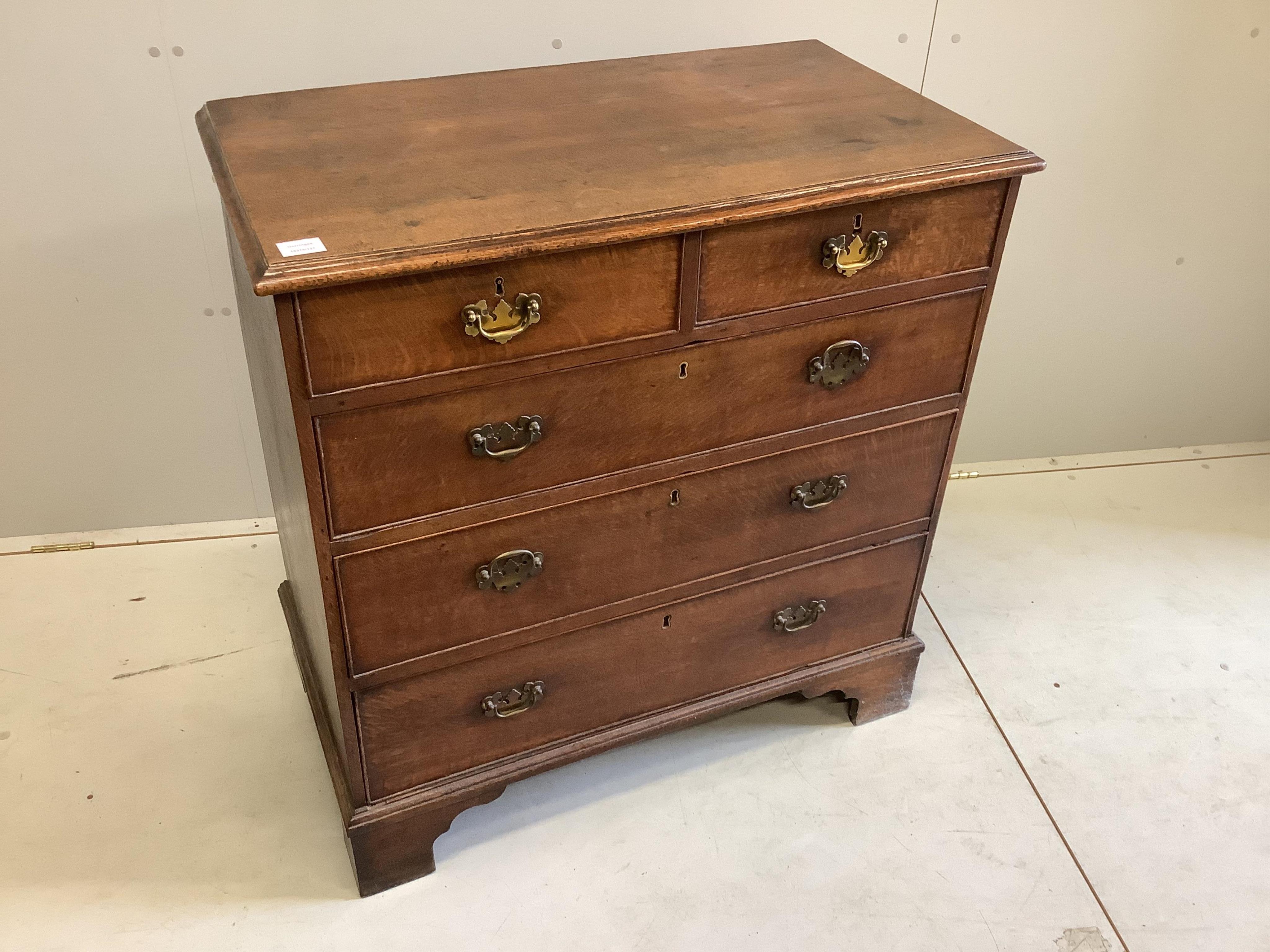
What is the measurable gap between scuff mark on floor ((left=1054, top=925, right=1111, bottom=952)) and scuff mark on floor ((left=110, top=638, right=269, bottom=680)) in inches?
57.9

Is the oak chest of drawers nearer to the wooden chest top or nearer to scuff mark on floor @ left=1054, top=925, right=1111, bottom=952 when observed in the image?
the wooden chest top

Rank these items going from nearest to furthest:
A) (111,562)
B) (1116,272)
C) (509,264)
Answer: (509,264), (111,562), (1116,272)

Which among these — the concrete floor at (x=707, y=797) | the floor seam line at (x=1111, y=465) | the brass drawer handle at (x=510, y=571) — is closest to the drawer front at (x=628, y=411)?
the brass drawer handle at (x=510, y=571)

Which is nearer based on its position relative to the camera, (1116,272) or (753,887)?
(753,887)

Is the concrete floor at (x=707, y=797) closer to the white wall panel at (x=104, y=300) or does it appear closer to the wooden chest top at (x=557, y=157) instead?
the white wall panel at (x=104, y=300)

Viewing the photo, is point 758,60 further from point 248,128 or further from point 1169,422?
point 1169,422

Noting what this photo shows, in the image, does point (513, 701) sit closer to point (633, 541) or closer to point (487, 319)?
point (633, 541)

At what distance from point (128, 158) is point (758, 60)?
1.08 meters

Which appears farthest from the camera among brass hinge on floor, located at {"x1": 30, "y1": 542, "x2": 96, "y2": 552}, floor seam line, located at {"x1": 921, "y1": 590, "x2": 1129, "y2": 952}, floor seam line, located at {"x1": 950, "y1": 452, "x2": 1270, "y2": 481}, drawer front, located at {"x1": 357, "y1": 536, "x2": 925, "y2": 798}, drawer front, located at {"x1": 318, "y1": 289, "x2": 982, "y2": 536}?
floor seam line, located at {"x1": 950, "y1": 452, "x2": 1270, "y2": 481}

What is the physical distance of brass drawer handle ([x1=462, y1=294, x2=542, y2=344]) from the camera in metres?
1.25

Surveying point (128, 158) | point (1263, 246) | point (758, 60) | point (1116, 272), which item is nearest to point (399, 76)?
point (128, 158)

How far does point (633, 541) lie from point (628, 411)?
23cm

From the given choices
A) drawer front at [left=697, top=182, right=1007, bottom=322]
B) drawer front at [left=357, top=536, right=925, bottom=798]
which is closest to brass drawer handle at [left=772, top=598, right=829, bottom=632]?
drawer front at [left=357, top=536, right=925, bottom=798]

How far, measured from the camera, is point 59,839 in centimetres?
176
